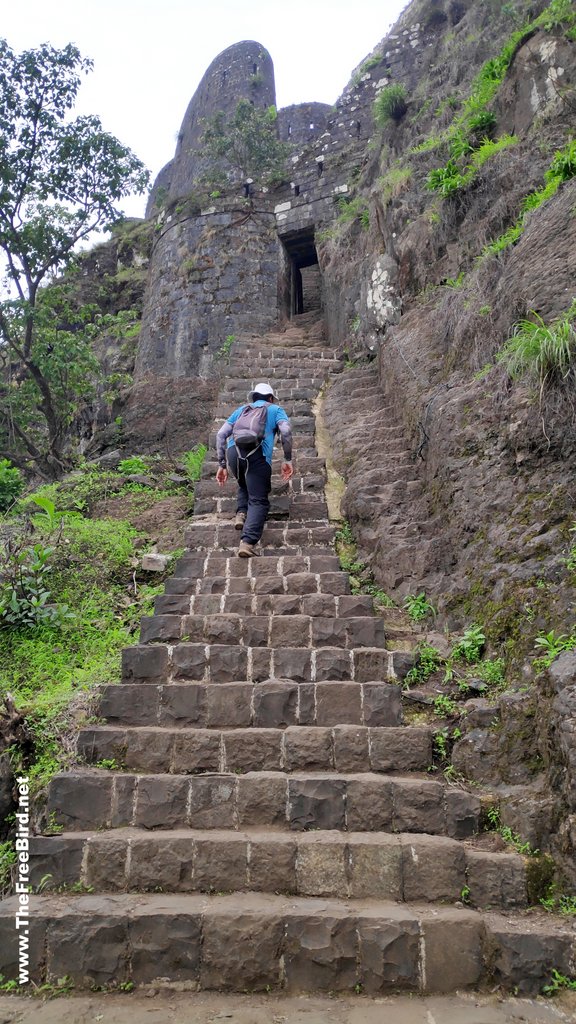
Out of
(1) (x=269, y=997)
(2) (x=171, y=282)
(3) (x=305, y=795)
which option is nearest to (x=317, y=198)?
(2) (x=171, y=282)

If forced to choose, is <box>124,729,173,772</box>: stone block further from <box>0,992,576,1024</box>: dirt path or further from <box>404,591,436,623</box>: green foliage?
<box>404,591,436,623</box>: green foliage

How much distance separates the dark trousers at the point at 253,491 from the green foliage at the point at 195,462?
5.88ft

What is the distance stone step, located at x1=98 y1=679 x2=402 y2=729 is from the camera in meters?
3.60

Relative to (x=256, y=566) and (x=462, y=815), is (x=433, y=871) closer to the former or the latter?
(x=462, y=815)

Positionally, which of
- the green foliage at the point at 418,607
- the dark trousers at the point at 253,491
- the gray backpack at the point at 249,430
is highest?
the gray backpack at the point at 249,430

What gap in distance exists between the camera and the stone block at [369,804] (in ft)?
10.0

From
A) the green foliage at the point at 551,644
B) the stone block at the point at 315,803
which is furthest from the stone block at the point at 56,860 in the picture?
the green foliage at the point at 551,644

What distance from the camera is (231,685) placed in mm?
3713

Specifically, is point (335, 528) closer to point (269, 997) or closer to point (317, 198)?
point (269, 997)

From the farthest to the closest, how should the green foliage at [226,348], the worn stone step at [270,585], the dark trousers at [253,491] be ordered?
the green foliage at [226,348], the dark trousers at [253,491], the worn stone step at [270,585]

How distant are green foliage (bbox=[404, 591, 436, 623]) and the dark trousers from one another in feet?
4.14

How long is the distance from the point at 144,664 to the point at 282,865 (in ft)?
4.91

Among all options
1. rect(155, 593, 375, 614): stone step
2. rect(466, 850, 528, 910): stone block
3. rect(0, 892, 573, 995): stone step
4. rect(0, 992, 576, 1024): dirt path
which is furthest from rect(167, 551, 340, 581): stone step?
rect(0, 992, 576, 1024): dirt path

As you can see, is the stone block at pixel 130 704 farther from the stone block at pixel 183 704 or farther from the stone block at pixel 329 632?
the stone block at pixel 329 632
